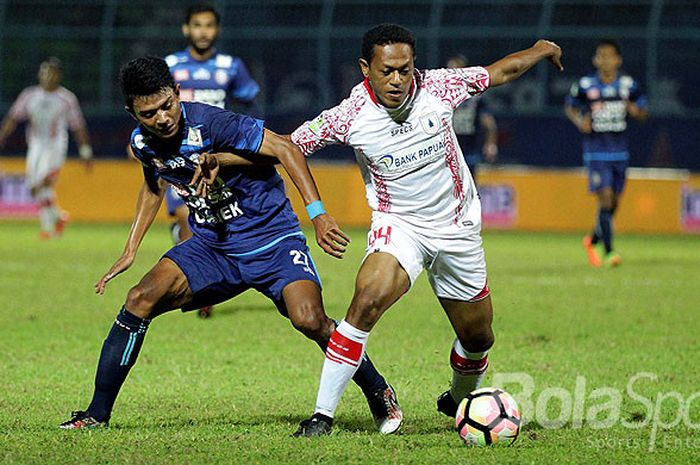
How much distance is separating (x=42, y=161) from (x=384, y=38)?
15115 mm

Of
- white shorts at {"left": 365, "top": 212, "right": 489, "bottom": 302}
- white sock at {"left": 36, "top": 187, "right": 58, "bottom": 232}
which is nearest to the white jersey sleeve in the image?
white sock at {"left": 36, "top": 187, "right": 58, "bottom": 232}

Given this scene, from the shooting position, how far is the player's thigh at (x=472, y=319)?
21.5ft

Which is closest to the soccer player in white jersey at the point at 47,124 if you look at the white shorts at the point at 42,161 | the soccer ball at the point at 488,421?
the white shorts at the point at 42,161

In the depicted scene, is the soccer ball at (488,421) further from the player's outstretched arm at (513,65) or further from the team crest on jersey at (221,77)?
the team crest on jersey at (221,77)

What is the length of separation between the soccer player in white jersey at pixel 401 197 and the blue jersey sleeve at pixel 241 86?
505 cm

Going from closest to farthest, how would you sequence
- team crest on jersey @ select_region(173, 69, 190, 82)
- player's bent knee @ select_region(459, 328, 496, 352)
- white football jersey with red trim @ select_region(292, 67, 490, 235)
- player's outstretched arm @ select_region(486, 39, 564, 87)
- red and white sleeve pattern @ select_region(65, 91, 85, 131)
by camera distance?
white football jersey with red trim @ select_region(292, 67, 490, 235), player's bent knee @ select_region(459, 328, 496, 352), player's outstretched arm @ select_region(486, 39, 564, 87), team crest on jersey @ select_region(173, 69, 190, 82), red and white sleeve pattern @ select_region(65, 91, 85, 131)

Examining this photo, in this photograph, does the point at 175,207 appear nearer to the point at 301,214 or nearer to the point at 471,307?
the point at 471,307

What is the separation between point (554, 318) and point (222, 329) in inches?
105

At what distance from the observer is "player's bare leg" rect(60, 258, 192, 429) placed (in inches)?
254

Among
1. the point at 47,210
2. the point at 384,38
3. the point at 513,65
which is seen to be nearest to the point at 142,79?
the point at 384,38

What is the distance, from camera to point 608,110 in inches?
623

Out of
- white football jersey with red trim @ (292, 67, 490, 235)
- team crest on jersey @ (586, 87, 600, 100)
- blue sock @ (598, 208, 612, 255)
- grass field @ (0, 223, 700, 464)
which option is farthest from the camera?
team crest on jersey @ (586, 87, 600, 100)

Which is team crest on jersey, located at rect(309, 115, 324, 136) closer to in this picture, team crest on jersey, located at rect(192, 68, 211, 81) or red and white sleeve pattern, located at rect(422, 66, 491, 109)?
red and white sleeve pattern, located at rect(422, 66, 491, 109)

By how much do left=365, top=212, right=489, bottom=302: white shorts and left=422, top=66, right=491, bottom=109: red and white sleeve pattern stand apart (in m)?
0.63
